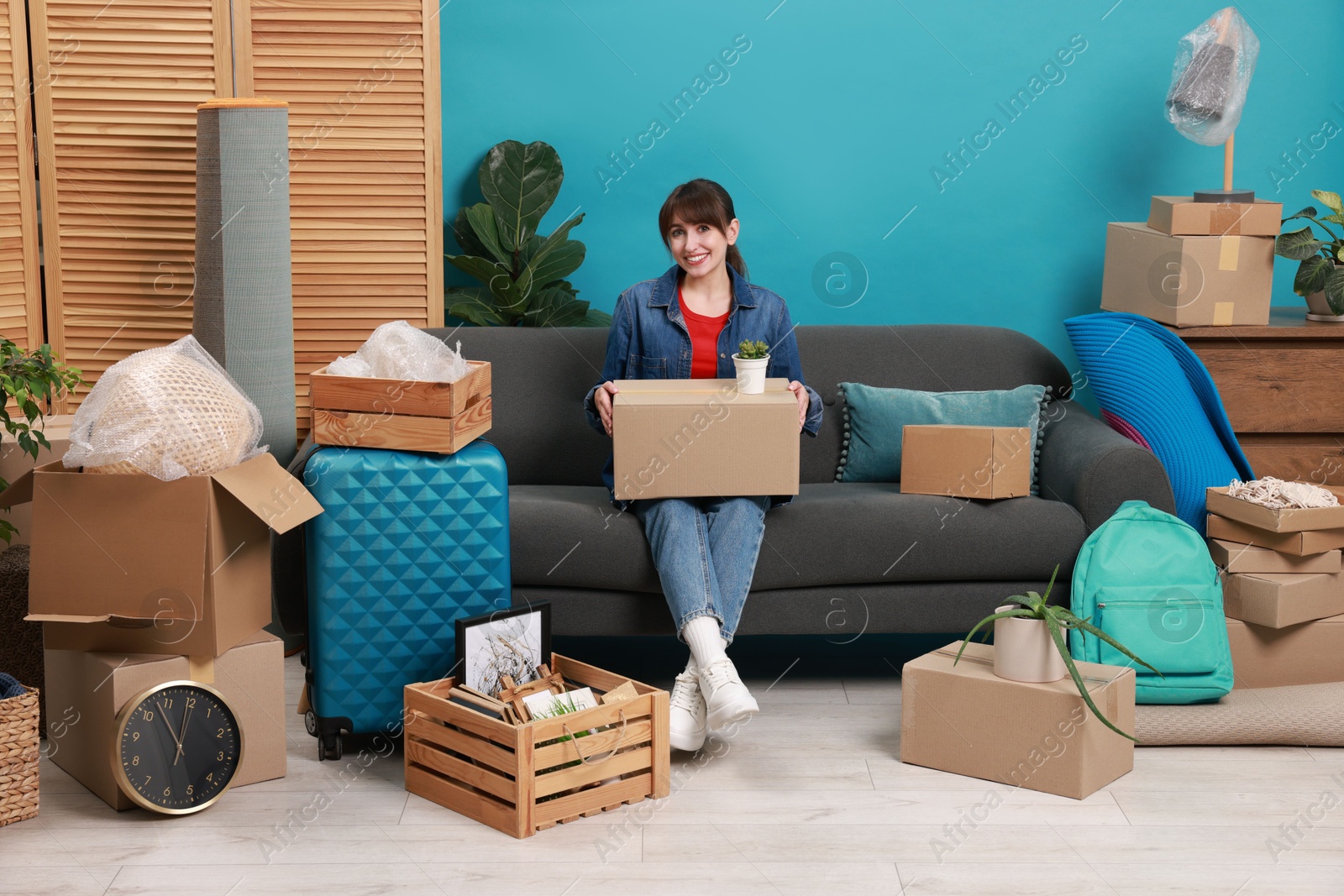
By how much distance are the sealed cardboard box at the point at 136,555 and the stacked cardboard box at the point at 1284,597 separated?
195 centimetres

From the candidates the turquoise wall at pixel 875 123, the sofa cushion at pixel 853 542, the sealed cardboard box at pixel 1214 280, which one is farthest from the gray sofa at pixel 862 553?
the turquoise wall at pixel 875 123

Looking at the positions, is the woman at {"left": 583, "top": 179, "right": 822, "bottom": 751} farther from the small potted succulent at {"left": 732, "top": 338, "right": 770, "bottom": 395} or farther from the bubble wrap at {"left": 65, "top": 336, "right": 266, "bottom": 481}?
the bubble wrap at {"left": 65, "top": 336, "right": 266, "bottom": 481}

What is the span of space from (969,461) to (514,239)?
1322 millimetres

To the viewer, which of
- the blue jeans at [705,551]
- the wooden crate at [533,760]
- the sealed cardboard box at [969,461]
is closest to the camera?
the wooden crate at [533,760]

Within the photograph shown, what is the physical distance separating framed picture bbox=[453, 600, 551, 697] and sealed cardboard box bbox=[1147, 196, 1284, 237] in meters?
1.79

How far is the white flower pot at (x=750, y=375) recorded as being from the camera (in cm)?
266

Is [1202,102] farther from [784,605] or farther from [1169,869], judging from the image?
[1169,869]

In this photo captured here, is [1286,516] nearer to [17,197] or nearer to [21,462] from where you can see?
[21,462]

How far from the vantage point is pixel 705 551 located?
2.59 meters

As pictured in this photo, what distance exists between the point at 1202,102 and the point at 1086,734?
1.71 meters

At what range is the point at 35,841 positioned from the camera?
2.15 meters

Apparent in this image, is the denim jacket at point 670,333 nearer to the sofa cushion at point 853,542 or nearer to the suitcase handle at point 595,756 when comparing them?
the sofa cushion at point 853,542

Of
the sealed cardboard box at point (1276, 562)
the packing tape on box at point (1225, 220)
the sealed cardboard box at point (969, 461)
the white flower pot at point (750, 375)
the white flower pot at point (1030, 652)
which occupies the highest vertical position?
the packing tape on box at point (1225, 220)

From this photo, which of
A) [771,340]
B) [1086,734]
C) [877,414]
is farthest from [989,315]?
[1086,734]
